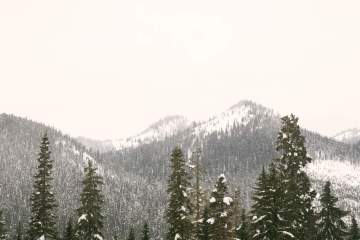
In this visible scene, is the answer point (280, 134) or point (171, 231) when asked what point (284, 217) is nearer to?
point (280, 134)

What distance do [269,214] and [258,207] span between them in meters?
0.79

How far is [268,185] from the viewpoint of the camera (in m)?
28.9

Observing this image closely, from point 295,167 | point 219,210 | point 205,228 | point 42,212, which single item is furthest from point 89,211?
point 295,167

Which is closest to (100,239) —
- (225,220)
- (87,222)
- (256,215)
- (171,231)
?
(87,222)

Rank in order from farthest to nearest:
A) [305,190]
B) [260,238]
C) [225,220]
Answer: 1. [225,220]
2. [305,190]
3. [260,238]

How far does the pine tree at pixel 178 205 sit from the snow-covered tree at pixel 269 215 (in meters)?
11.8

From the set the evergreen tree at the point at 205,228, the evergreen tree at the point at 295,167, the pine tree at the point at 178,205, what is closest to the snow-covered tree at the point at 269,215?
the evergreen tree at the point at 295,167

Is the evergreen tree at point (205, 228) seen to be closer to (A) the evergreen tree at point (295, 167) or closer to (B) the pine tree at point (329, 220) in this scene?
(A) the evergreen tree at point (295, 167)

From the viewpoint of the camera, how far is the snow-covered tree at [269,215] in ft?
92.1

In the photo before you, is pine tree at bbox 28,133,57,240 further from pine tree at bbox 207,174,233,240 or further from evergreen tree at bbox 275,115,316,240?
evergreen tree at bbox 275,115,316,240

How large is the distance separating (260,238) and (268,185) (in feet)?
9.87

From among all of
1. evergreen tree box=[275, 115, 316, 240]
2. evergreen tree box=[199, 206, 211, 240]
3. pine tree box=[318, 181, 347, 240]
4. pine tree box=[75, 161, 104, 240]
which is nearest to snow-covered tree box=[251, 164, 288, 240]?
evergreen tree box=[275, 115, 316, 240]

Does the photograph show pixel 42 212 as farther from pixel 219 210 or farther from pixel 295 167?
pixel 295 167

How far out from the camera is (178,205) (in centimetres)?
4041
